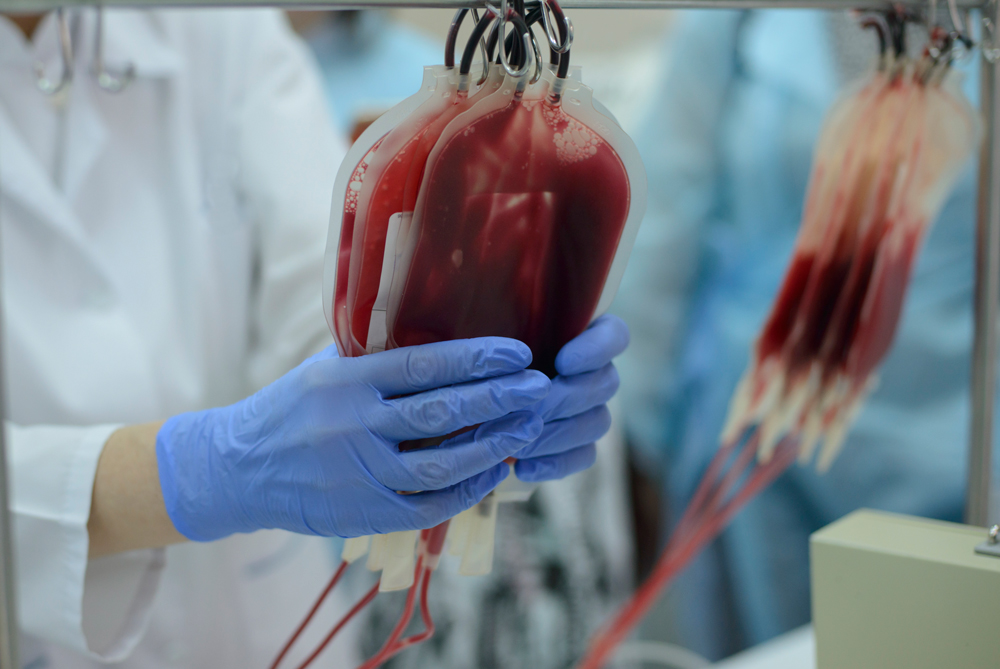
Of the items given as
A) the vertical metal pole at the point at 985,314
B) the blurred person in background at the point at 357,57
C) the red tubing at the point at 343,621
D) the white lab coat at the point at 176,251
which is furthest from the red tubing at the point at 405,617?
the blurred person in background at the point at 357,57

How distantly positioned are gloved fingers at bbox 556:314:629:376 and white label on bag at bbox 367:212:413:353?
13cm

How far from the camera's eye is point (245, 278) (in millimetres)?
996

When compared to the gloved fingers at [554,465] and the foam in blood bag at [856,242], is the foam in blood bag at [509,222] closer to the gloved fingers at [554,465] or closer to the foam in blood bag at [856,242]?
the gloved fingers at [554,465]

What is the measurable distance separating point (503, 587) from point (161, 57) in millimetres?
1091

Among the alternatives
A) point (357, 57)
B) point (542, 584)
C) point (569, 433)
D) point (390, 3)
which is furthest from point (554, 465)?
point (357, 57)

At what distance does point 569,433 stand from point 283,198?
0.58 metres

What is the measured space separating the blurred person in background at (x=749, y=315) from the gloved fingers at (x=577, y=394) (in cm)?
98

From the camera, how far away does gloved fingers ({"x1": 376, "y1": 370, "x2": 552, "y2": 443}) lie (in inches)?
18.0

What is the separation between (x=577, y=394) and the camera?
1.77ft

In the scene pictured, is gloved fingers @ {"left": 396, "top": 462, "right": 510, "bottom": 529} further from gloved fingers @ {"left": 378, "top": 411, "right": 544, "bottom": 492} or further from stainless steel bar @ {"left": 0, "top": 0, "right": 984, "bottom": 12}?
stainless steel bar @ {"left": 0, "top": 0, "right": 984, "bottom": 12}

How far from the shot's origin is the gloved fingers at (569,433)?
1.81 ft

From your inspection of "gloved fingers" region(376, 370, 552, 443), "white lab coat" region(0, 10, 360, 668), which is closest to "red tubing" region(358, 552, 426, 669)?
"gloved fingers" region(376, 370, 552, 443)

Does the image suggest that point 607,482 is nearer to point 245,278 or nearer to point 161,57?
point 245,278

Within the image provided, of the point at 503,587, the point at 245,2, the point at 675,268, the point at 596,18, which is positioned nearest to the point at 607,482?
the point at 503,587
